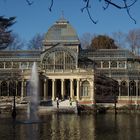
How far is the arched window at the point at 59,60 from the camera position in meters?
73.6

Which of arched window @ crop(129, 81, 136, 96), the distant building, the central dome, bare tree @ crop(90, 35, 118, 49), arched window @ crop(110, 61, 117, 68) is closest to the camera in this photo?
the distant building

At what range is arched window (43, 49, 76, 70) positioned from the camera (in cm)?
7362

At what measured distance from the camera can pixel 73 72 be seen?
72.1m

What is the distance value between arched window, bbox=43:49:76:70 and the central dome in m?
3.95

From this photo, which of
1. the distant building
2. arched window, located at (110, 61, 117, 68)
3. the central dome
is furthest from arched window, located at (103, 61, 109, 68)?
the central dome

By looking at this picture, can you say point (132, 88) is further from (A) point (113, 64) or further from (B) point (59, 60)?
(B) point (59, 60)

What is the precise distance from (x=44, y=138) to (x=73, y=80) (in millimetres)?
47206

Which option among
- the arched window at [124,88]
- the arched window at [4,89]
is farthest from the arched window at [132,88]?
the arched window at [4,89]

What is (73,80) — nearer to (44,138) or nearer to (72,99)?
(72,99)

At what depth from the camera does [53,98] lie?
71.1m

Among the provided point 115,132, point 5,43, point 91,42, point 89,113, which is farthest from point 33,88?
point 91,42

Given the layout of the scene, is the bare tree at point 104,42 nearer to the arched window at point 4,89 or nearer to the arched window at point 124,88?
the arched window at point 124,88

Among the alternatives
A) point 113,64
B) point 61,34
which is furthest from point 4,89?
point 113,64

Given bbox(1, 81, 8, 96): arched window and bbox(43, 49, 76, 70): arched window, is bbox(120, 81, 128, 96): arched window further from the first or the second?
bbox(1, 81, 8, 96): arched window
